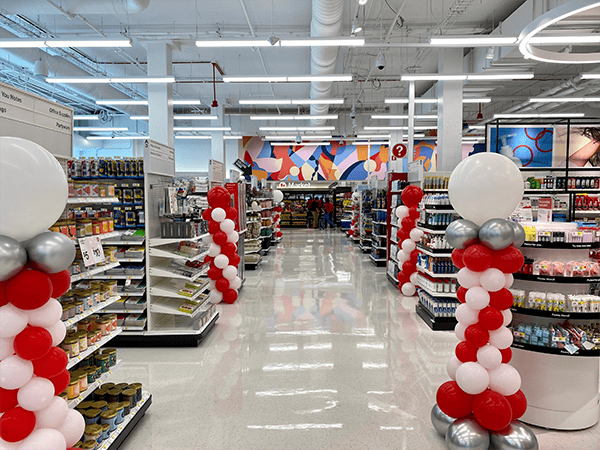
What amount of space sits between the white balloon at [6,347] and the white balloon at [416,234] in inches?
260

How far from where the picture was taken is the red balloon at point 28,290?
2.00 metres

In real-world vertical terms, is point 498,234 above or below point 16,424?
above

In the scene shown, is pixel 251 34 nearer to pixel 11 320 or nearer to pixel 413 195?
pixel 413 195

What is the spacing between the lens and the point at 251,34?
10.1m

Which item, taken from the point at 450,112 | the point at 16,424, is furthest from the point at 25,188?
the point at 450,112

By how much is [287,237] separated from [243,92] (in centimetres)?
682

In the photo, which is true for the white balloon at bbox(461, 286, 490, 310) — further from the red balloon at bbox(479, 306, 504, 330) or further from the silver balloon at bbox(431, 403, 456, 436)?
the silver balloon at bbox(431, 403, 456, 436)

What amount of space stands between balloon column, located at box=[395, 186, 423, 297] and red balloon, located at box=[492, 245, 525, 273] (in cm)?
449

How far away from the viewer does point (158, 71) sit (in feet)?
33.2

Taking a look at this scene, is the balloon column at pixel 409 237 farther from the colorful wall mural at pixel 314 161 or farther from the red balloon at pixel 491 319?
the colorful wall mural at pixel 314 161

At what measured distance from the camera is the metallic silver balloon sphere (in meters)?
2.97

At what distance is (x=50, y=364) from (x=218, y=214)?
16.8 feet

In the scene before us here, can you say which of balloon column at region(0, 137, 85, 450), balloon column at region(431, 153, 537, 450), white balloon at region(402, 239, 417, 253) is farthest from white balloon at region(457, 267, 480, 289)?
white balloon at region(402, 239, 417, 253)

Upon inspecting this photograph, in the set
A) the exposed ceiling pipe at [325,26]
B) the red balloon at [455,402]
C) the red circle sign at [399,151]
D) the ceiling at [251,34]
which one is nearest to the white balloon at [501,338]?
the red balloon at [455,402]
